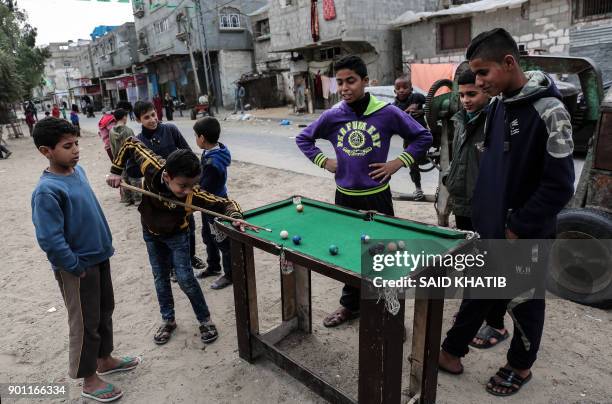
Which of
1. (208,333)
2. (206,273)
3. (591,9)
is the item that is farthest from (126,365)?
(591,9)

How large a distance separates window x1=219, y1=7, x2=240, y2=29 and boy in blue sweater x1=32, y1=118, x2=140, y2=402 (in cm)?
2680

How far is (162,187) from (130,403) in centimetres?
136

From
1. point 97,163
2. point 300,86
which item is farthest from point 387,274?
point 300,86

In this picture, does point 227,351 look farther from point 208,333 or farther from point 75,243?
point 75,243

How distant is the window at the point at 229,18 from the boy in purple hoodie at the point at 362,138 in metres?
26.3

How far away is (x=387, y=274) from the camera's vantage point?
1939 mm

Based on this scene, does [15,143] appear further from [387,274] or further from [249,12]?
[387,274]

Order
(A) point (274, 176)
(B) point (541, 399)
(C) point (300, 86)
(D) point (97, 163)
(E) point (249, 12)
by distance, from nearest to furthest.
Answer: (B) point (541, 399), (A) point (274, 176), (D) point (97, 163), (C) point (300, 86), (E) point (249, 12)

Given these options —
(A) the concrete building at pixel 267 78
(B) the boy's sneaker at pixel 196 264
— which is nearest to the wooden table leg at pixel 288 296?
(B) the boy's sneaker at pixel 196 264

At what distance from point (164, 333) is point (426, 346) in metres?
1.99

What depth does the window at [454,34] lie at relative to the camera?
14.8 metres

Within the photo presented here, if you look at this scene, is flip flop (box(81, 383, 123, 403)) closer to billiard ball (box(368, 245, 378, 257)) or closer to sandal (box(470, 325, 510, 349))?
billiard ball (box(368, 245, 378, 257))

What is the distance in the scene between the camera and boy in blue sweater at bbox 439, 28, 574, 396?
1.94 m

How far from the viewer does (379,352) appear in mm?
1979
